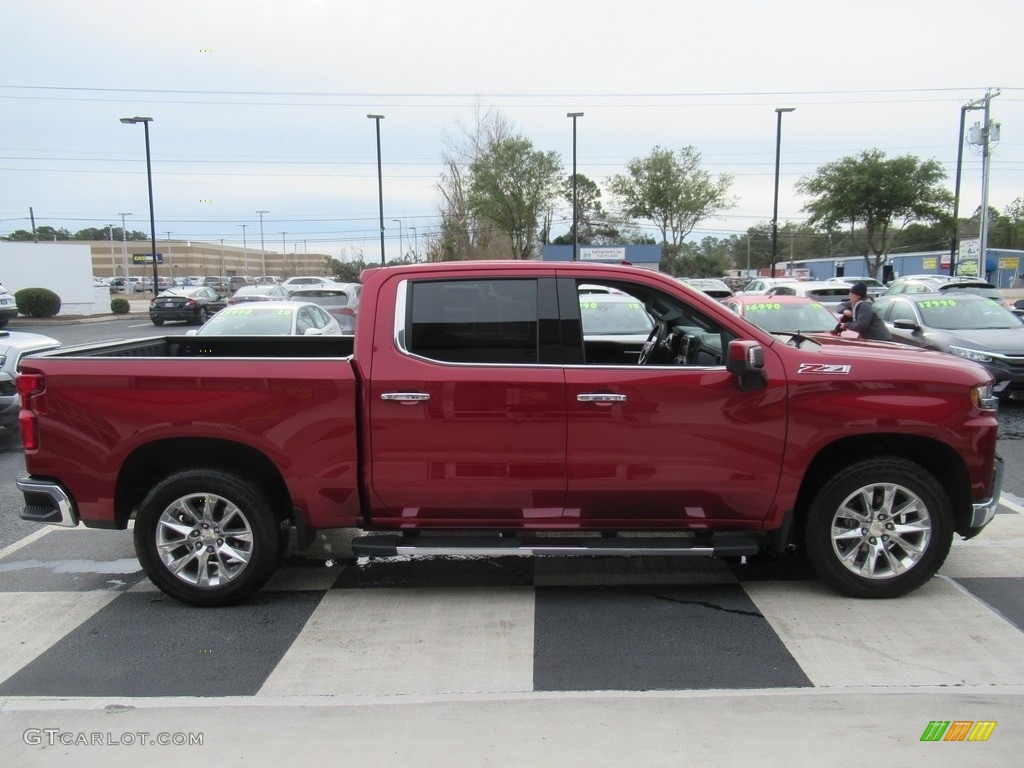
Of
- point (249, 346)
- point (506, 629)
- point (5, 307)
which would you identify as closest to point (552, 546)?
point (506, 629)

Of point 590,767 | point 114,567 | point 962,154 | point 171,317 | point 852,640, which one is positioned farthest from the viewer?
point 962,154

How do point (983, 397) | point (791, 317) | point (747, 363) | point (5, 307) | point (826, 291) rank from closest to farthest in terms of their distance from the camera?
point (747, 363), point (983, 397), point (791, 317), point (826, 291), point (5, 307)

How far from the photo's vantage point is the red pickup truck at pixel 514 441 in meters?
4.30

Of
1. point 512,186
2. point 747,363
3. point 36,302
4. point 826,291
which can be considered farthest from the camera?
point 512,186

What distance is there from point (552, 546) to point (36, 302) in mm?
33119

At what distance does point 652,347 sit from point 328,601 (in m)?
2.81

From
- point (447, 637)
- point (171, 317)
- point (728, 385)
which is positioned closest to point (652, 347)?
point (728, 385)

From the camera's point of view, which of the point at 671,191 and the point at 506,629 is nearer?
the point at 506,629

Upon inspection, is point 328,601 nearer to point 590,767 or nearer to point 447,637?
point 447,637

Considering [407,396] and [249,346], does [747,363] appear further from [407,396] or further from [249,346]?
[249,346]

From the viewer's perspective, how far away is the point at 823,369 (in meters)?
4.32

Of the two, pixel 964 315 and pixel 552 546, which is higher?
pixel 964 315

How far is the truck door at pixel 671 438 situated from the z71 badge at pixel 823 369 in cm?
14

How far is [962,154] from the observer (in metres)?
34.1
